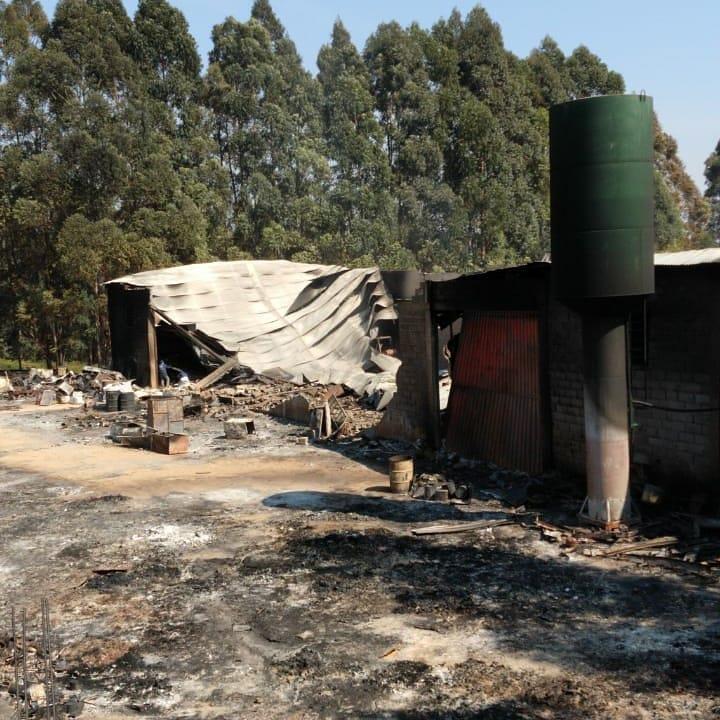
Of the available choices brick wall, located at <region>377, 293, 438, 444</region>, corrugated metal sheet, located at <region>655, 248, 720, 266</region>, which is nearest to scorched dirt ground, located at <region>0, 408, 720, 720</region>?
brick wall, located at <region>377, 293, 438, 444</region>

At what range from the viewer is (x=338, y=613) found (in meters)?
7.97

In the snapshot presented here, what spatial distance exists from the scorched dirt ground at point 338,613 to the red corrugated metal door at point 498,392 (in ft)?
6.27

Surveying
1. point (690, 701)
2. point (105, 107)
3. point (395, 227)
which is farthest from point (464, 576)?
point (395, 227)

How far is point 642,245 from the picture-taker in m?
9.49

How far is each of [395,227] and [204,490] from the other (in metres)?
32.2

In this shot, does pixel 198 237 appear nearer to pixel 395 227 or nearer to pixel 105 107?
pixel 105 107

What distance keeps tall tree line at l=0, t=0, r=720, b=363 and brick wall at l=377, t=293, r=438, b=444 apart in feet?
63.9

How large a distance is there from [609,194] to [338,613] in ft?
17.9

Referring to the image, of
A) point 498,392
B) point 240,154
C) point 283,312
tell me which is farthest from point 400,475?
point 240,154

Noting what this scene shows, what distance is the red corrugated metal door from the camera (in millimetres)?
12922

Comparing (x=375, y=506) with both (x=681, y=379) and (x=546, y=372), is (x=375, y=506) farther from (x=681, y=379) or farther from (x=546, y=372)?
(x=681, y=379)

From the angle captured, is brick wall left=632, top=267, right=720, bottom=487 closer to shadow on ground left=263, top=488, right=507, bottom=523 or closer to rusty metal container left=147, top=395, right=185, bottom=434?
shadow on ground left=263, top=488, right=507, bottom=523

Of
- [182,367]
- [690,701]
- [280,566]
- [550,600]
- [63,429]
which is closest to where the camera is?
[690,701]

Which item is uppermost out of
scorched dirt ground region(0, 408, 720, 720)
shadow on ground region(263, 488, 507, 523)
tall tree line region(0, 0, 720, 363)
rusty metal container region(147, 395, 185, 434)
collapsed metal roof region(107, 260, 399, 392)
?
tall tree line region(0, 0, 720, 363)
